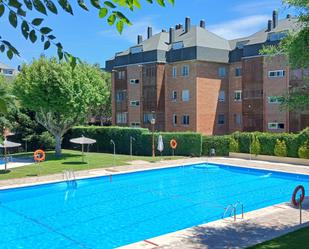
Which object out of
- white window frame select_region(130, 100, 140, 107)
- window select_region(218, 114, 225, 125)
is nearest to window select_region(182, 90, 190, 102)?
window select_region(218, 114, 225, 125)

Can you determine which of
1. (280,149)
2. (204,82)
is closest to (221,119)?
(204,82)

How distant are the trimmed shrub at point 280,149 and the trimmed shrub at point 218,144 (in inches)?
173

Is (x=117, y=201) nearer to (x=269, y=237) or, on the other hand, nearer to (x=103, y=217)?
(x=103, y=217)

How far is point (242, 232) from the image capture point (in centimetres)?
1172

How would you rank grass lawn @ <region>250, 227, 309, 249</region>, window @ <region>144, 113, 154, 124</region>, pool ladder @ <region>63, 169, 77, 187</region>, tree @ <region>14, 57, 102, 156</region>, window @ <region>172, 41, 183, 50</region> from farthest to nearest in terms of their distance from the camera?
window @ <region>144, 113, 154, 124</region> < window @ <region>172, 41, 183, 50</region> < tree @ <region>14, 57, 102, 156</region> < pool ladder @ <region>63, 169, 77, 187</region> < grass lawn @ <region>250, 227, 309, 249</region>

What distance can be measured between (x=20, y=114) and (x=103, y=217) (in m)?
24.7

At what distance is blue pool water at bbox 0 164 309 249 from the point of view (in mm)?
13945

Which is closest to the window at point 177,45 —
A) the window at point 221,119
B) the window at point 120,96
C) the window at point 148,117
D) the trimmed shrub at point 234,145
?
the window at point 148,117

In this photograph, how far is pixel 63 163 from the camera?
94.8 feet

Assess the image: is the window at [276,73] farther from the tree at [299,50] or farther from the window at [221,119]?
the tree at [299,50]

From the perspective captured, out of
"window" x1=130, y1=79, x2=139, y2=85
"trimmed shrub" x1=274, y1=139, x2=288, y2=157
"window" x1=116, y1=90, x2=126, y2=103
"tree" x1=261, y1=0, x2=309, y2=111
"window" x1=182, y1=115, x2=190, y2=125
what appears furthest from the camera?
"window" x1=116, y1=90, x2=126, y2=103

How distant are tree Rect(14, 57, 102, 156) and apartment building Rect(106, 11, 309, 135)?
15112mm

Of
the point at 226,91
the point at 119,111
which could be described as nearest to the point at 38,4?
the point at 226,91

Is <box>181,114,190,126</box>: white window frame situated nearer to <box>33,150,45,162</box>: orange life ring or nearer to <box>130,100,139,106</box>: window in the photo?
<box>130,100,139,106</box>: window
